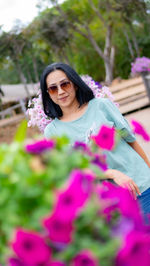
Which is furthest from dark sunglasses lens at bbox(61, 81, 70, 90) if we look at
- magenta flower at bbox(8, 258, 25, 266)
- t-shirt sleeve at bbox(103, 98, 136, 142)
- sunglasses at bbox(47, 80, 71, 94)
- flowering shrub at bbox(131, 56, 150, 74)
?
flowering shrub at bbox(131, 56, 150, 74)

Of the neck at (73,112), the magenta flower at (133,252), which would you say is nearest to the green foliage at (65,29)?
the neck at (73,112)

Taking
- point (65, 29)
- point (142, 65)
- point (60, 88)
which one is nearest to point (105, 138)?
point (60, 88)

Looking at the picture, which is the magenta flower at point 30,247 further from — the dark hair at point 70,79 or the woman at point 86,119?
the dark hair at point 70,79

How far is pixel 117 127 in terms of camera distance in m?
1.97

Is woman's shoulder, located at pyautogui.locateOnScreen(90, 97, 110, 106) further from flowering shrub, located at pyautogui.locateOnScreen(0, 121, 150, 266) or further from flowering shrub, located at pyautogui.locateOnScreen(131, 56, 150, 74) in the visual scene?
flowering shrub, located at pyautogui.locateOnScreen(131, 56, 150, 74)

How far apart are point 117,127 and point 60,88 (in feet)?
1.31

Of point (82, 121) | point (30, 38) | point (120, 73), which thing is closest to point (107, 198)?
point (82, 121)

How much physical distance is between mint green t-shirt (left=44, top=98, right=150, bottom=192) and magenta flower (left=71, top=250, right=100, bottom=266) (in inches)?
47.1

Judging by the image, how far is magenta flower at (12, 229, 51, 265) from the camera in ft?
2.36

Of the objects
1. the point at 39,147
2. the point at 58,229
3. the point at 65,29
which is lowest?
the point at 58,229

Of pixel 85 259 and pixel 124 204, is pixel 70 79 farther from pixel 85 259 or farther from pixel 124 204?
pixel 85 259

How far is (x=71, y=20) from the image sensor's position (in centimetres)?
3041

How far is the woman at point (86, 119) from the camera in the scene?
196cm

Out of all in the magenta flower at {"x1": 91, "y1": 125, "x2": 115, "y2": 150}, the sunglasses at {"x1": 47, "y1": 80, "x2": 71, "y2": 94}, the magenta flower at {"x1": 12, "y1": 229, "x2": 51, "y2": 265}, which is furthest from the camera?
the sunglasses at {"x1": 47, "y1": 80, "x2": 71, "y2": 94}
